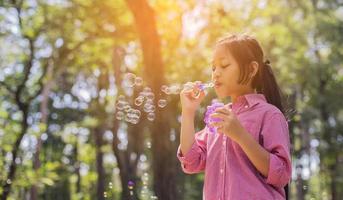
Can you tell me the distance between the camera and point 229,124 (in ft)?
7.46

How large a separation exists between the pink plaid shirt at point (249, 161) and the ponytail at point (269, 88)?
0.06 meters

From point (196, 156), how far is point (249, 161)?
1.03ft

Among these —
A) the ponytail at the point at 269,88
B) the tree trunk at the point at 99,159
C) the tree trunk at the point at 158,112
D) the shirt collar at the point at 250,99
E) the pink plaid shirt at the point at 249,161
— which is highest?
the tree trunk at the point at 99,159

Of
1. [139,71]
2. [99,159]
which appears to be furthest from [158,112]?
[99,159]

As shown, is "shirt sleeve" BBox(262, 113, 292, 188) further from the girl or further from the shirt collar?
the shirt collar

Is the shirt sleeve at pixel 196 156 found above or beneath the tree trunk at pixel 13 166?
beneath

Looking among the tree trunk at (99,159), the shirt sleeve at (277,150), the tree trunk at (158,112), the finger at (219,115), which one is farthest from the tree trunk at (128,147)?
the finger at (219,115)

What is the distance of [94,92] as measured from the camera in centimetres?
2497

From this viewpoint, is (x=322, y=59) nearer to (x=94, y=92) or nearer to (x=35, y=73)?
(x=94, y=92)

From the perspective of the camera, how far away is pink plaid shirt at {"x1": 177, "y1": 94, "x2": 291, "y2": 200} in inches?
95.0

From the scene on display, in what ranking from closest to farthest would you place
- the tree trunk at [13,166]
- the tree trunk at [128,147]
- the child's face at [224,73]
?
the child's face at [224,73], the tree trunk at [13,166], the tree trunk at [128,147]

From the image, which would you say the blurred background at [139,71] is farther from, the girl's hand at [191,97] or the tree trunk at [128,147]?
the girl's hand at [191,97]

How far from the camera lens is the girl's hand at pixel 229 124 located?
228 centimetres

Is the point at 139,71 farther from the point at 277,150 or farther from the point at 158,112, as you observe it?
the point at 277,150
